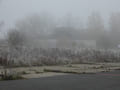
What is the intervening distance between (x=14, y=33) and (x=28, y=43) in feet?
12.6

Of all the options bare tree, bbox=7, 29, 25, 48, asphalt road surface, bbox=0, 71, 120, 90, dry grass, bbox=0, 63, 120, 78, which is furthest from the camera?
bare tree, bbox=7, 29, 25, 48

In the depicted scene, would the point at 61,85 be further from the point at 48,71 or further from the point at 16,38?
the point at 16,38

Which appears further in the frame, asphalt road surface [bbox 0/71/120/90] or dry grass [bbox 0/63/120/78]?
dry grass [bbox 0/63/120/78]

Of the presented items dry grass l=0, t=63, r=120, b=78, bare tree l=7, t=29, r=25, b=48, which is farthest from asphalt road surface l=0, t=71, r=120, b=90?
bare tree l=7, t=29, r=25, b=48

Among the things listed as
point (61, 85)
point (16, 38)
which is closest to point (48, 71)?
point (61, 85)

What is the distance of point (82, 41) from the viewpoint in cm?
3747

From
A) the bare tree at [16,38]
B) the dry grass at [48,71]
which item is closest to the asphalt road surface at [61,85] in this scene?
the dry grass at [48,71]

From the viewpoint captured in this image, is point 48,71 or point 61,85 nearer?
point 61,85

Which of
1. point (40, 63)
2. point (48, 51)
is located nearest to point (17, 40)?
point (48, 51)

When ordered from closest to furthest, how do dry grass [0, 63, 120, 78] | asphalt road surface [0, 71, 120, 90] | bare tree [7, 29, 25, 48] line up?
asphalt road surface [0, 71, 120, 90], dry grass [0, 63, 120, 78], bare tree [7, 29, 25, 48]

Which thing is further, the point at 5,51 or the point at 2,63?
the point at 5,51

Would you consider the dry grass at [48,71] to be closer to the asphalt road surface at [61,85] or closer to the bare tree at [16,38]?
the asphalt road surface at [61,85]

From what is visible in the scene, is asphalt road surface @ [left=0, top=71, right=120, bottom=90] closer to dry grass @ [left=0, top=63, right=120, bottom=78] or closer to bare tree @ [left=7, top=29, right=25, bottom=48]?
dry grass @ [left=0, top=63, right=120, bottom=78]

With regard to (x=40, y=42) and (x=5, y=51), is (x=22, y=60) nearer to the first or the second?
(x=5, y=51)
